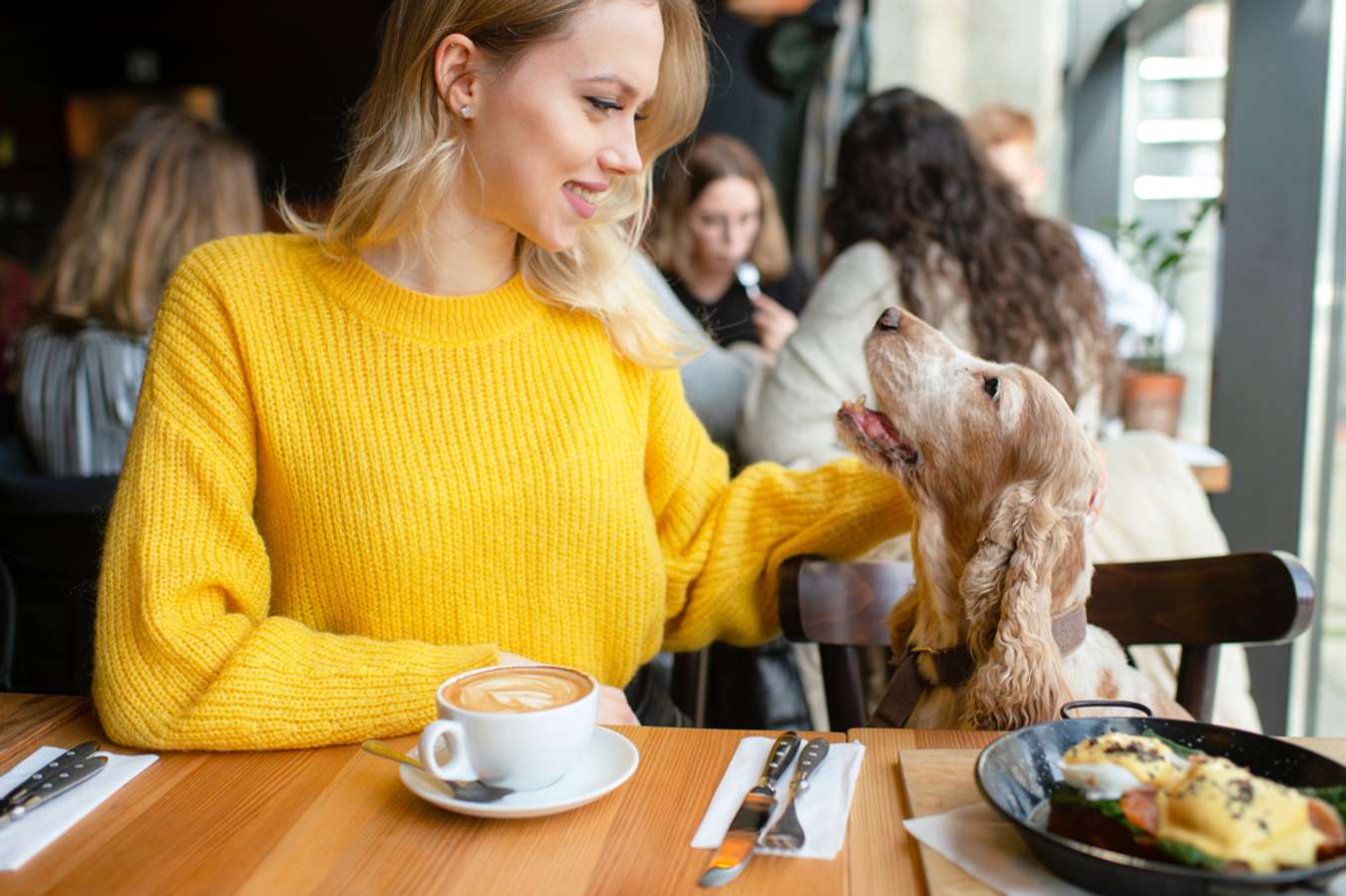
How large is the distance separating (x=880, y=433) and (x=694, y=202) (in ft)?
8.12

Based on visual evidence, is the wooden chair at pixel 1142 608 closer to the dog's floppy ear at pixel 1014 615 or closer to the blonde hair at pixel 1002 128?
the dog's floppy ear at pixel 1014 615

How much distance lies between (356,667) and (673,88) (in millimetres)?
857

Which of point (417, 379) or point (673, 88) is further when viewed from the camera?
point (673, 88)

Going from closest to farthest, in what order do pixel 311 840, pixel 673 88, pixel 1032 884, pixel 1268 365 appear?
pixel 1032 884 < pixel 311 840 < pixel 673 88 < pixel 1268 365

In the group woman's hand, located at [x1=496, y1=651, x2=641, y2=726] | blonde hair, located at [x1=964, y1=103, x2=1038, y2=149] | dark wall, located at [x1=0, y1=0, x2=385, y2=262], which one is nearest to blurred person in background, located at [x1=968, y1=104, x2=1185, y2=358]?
blonde hair, located at [x1=964, y1=103, x2=1038, y2=149]

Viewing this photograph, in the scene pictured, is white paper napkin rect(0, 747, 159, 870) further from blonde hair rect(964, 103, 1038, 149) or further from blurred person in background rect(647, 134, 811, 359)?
blonde hair rect(964, 103, 1038, 149)

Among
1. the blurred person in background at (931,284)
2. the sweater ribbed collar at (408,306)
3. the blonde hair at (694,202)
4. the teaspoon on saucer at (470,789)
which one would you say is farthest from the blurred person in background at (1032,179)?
the teaspoon on saucer at (470,789)

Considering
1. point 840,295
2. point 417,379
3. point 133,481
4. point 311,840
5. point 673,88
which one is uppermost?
point 673,88

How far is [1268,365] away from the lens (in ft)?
8.82

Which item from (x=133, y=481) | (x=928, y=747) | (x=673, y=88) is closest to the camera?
(x=928, y=747)

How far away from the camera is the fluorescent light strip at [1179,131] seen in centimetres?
363

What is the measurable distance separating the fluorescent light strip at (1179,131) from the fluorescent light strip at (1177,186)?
0.12m

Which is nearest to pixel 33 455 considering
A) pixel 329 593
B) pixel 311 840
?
pixel 329 593

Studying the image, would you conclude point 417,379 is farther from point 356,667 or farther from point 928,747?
point 928,747
